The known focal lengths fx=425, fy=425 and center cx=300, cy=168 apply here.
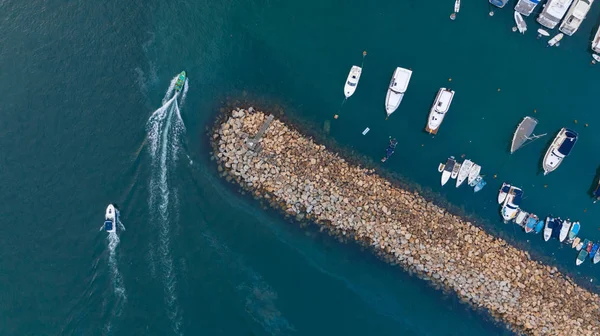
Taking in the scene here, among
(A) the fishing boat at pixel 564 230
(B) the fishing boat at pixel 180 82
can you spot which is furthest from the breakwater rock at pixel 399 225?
(B) the fishing boat at pixel 180 82

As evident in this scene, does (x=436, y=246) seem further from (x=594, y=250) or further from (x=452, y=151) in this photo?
(x=594, y=250)

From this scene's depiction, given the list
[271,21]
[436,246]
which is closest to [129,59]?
[271,21]

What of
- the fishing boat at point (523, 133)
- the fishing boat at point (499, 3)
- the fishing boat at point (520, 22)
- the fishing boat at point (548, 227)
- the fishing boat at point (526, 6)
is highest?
the fishing boat at point (526, 6)

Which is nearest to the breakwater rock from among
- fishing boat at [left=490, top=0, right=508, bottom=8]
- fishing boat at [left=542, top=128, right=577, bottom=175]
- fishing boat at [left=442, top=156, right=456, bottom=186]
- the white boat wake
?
fishing boat at [left=442, top=156, right=456, bottom=186]

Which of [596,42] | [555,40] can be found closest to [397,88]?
[555,40]

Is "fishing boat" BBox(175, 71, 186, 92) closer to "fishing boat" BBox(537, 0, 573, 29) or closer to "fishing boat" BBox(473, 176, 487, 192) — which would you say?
"fishing boat" BBox(473, 176, 487, 192)

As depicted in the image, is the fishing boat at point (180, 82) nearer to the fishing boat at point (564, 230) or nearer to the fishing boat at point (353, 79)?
the fishing boat at point (353, 79)

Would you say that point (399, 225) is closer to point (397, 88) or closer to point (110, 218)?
point (397, 88)
